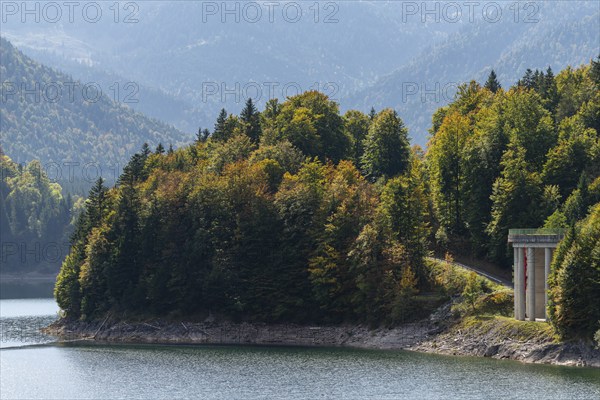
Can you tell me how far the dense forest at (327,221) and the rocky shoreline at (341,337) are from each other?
2.25 meters

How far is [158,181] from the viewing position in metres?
192

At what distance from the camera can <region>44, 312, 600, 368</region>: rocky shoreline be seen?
13345 cm

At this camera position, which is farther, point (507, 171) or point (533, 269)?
point (507, 171)

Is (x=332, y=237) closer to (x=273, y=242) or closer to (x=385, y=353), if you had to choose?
(x=273, y=242)

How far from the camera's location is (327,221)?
167 meters

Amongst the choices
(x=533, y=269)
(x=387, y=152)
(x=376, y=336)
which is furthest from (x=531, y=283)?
(x=387, y=152)

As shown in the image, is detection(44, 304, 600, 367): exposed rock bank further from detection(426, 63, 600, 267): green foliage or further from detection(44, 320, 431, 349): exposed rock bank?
detection(426, 63, 600, 267): green foliage

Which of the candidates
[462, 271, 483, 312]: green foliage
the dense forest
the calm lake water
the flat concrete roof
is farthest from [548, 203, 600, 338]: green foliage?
[462, 271, 483, 312]: green foliage

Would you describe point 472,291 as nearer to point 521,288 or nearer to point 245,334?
point 521,288

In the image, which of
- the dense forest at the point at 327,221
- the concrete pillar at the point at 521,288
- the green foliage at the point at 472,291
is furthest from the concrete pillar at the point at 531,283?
the green foliage at the point at 472,291

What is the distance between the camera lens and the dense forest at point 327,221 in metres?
160

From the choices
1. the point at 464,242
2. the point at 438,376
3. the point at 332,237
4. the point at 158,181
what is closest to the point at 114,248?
the point at 158,181

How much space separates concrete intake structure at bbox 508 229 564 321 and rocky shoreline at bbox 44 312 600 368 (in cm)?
491

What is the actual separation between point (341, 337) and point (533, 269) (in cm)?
2668
